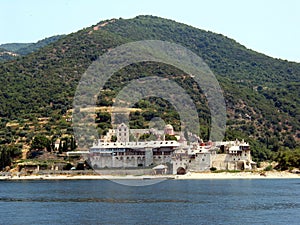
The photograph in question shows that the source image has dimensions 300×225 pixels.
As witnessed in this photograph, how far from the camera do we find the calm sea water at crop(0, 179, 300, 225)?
5125 centimetres

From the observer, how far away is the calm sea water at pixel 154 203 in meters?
51.2

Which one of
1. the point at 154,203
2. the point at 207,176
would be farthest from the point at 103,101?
the point at 154,203

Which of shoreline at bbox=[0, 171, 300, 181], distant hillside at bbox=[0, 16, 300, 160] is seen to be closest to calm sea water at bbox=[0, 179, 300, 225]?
shoreline at bbox=[0, 171, 300, 181]

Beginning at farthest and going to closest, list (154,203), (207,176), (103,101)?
1. (103,101)
2. (207,176)
3. (154,203)

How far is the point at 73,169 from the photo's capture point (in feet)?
331

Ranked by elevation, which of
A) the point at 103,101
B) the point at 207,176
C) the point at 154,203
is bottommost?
the point at 154,203

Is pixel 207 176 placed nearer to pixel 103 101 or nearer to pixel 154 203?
pixel 154 203

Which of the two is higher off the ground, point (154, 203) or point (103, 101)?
point (103, 101)

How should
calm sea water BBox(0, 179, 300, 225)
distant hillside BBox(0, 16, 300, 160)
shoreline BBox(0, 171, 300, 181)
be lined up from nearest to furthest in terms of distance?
calm sea water BBox(0, 179, 300, 225) → shoreline BBox(0, 171, 300, 181) → distant hillside BBox(0, 16, 300, 160)

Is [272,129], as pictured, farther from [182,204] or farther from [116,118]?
[182,204]

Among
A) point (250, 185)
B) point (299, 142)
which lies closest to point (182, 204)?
point (250, 185)

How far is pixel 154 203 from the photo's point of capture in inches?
2427

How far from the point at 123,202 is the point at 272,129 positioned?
86568 mm

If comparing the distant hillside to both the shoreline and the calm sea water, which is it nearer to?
the shoreline
